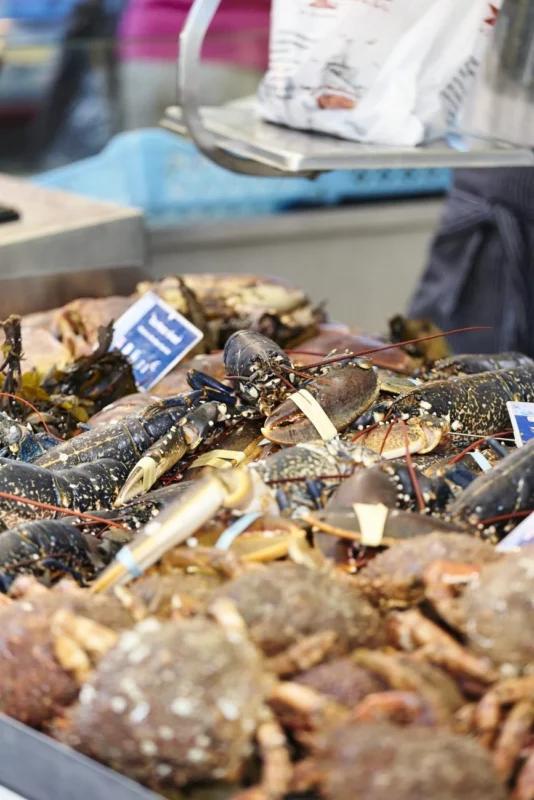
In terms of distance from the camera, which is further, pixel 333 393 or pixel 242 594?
pixel 333 393

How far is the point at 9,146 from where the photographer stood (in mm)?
4035

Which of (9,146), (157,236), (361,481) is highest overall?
(361,481)

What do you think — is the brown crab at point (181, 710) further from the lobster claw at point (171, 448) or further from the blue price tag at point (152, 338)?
the blue price tag at point (152, 338)

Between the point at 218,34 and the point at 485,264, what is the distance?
1.40 m

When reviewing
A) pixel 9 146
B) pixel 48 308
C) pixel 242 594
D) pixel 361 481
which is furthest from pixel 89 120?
pixel 242 594

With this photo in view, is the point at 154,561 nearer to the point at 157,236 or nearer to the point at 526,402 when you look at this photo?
the point at 526,402

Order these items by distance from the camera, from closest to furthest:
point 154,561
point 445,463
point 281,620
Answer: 1. point 281,620
2. point 154,561
3. point 445,463

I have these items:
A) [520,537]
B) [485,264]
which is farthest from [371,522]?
[485,264]

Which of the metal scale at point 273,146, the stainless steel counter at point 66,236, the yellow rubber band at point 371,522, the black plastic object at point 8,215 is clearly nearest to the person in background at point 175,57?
the stainless steel counter at point 66,236

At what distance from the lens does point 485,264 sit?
11.2ft

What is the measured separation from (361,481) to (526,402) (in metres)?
0.67

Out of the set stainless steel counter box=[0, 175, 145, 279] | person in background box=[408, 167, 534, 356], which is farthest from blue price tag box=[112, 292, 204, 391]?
person in background box=[408, 167, 534, 356]

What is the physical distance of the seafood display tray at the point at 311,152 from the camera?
6.74 ft

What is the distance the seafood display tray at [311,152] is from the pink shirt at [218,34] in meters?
1.56
